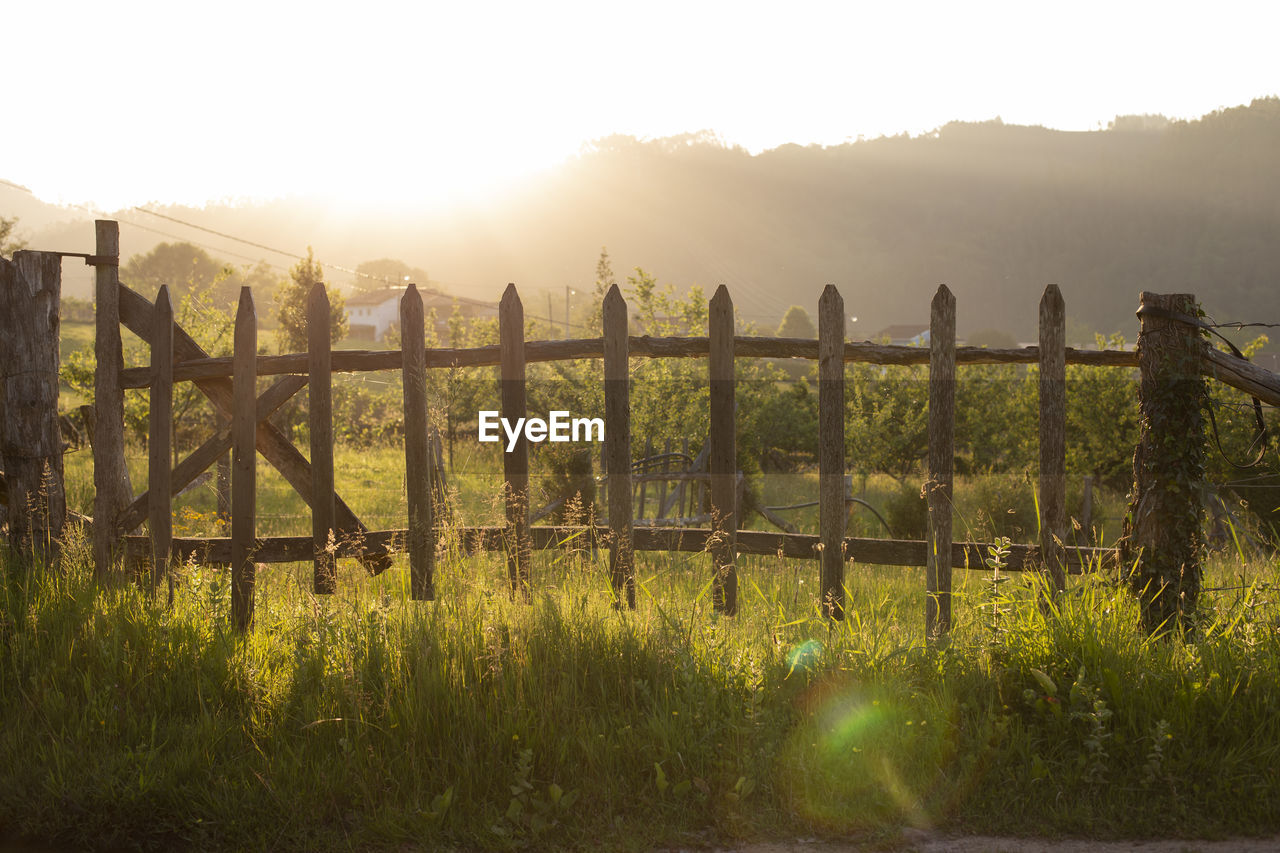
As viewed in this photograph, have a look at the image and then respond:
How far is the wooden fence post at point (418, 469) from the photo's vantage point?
15.4 ft

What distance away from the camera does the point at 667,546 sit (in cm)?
537

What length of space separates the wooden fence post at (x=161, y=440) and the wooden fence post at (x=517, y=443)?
1.97 metres

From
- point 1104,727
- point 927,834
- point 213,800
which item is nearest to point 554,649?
point 213,800

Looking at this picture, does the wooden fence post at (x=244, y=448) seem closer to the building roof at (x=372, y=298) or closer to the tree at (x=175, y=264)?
the tree at (x=175, y=264)

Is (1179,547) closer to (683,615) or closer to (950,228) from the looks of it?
(683,615)

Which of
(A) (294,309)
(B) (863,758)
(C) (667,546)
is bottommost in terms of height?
(B) (863,758)

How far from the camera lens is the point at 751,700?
3.36 meters

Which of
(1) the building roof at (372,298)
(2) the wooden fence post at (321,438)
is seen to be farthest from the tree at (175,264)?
(2) the wooden fence post at (321,438)

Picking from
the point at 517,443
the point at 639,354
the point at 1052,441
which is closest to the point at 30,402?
the point at 517,443

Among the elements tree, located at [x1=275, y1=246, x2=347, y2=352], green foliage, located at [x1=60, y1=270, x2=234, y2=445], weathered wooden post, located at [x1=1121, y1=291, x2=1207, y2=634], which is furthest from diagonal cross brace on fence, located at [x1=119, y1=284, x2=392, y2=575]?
tree, located at [x1=275, y1=246, x2=347, y2=352]

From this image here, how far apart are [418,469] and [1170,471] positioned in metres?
3.82

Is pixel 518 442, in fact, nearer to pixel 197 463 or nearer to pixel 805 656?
pixel 805 656

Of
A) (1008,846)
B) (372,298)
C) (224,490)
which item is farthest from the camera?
(372,298)

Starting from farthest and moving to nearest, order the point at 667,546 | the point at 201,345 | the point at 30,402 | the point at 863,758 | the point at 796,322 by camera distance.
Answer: the point at 796,322 → the point at 201,345 → the point at 667,546 → the point at 30,402 → the point at 863,758
